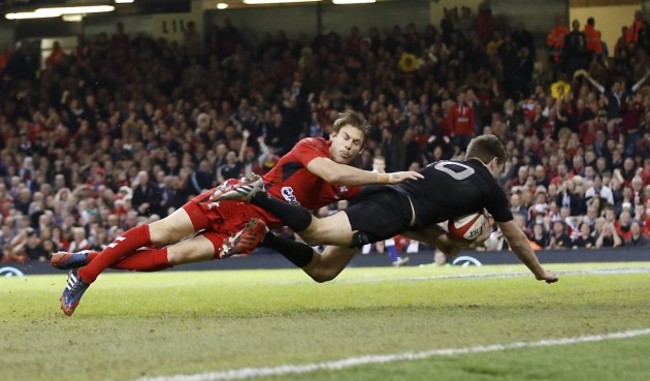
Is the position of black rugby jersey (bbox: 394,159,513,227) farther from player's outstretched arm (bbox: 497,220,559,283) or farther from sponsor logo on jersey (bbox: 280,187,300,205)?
sponsor logo on jersey (bbox: 280,187,300,205)

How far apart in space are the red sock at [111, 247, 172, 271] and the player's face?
62.6 inches

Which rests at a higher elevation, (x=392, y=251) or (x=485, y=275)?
(x=485, y=275)

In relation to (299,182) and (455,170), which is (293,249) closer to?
(299,182)

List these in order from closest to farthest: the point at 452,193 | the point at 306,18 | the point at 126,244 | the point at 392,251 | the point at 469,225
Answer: the point at 452,193
the point at 126,244
the point at 469,225
the point at 392,251
the point at 306,18

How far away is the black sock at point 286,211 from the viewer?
1018 centimetres

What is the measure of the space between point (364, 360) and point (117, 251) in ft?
14.0

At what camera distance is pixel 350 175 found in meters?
10.5

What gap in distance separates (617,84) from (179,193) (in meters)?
8.55

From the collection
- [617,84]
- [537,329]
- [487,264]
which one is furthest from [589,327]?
[617,84]

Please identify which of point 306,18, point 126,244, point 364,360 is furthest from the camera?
point 306,18

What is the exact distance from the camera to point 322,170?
1054 cm

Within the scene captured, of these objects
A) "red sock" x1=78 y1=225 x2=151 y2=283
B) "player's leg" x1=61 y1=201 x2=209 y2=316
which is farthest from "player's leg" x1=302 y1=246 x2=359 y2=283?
"red sock" x1=78 y1=225 x2=151 y2=283

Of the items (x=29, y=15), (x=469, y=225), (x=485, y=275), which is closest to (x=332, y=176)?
(x=469, y=225)

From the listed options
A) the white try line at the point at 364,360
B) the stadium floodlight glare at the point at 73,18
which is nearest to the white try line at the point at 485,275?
the white try line at the point at 364,360
